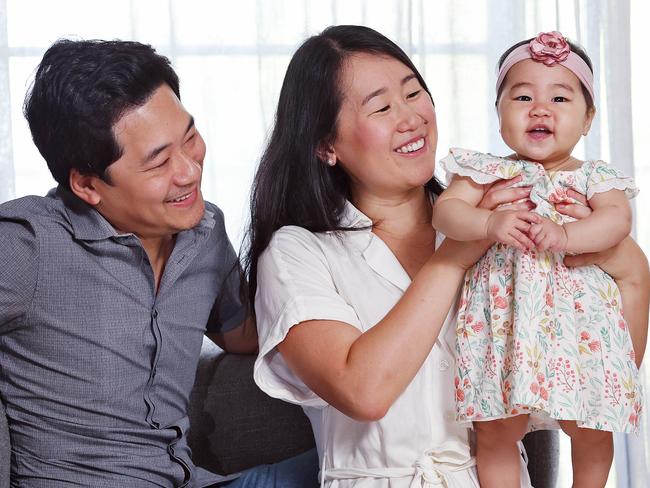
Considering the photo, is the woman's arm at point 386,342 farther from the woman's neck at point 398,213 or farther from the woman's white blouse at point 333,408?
the woman's neck at point 398,213

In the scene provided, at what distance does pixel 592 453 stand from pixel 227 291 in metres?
0.89

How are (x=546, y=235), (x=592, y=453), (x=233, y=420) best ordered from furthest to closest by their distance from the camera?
(x=233, y=420) → (x=592, y=453) → (x=546, y=235)

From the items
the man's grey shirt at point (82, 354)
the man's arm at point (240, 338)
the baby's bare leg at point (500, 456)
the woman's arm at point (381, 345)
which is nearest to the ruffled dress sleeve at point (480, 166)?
the woman's arm at point (381, 345)

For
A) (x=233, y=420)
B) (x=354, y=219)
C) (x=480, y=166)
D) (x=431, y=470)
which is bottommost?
(x=233, y=420)

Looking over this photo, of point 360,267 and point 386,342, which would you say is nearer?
point 386,342

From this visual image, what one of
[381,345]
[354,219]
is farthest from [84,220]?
[381,345]

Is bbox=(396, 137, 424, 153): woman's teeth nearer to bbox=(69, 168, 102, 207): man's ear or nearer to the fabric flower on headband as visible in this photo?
the fabric flower on headband

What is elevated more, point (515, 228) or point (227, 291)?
point (515, 228)

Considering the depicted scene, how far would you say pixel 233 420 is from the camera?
2.35 m

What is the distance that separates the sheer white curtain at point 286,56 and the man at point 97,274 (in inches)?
67.3

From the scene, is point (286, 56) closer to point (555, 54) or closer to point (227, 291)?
point (227, 291)

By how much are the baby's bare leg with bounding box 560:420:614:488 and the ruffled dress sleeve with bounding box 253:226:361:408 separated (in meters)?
0.47

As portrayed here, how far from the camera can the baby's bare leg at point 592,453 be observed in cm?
178

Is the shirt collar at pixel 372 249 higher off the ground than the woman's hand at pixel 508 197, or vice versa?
the woman's hand at pixel 508 197
